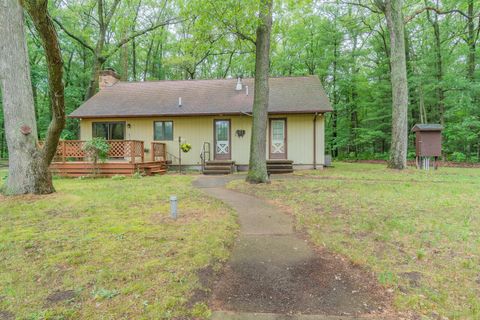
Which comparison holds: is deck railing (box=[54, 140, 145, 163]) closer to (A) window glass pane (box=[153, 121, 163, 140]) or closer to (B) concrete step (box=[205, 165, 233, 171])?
(A) window glass pane (box=[153, 121, 163, 140])

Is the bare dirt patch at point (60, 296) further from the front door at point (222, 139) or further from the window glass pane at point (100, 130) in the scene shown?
the window glass pane at point (100, 130)

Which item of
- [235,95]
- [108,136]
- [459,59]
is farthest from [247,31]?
[459,59]

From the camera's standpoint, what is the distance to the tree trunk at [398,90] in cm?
1079

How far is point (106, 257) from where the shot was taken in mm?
3146

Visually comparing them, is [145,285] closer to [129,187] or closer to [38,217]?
[38,217]

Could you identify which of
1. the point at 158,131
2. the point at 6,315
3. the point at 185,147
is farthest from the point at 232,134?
the point at 6,315

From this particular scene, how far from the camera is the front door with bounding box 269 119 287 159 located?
42.8ft

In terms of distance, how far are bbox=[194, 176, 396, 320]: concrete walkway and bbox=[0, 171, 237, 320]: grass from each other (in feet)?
0.79

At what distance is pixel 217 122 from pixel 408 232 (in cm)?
1061

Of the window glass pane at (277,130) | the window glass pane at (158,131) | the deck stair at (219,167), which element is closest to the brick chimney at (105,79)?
the window glass pane at (158,131)

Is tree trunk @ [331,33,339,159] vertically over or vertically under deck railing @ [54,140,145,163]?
over

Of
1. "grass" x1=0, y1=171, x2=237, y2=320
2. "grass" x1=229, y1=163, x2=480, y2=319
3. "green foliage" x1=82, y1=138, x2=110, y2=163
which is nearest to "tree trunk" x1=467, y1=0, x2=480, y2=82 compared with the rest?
"grass" x1=229, y1=163, x2=480, y2=319

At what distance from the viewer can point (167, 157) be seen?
1380cm

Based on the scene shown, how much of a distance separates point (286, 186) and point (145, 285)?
5826 mm
